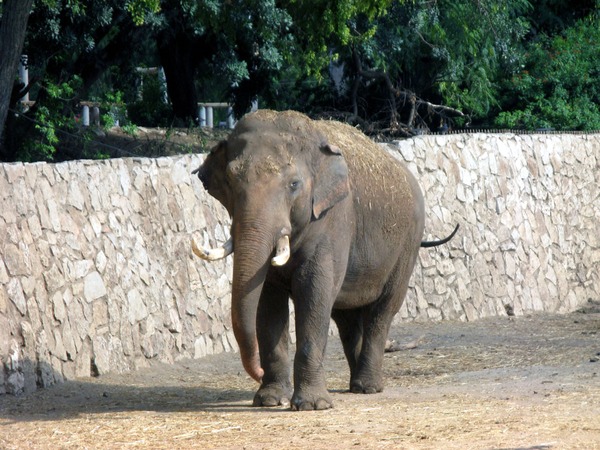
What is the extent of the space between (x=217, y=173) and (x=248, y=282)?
3.40 feet

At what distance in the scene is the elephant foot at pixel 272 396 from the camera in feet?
27.6

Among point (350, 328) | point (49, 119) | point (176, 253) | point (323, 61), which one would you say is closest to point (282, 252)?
point (350, 328)

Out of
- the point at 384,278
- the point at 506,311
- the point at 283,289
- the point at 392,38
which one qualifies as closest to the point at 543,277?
→ the point at 506,311

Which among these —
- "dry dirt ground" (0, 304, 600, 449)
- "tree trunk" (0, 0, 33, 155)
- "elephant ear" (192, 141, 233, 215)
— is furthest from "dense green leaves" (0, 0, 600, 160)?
"elephant ear" (192, 141, 233, 215)

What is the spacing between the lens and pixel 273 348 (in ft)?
27.8

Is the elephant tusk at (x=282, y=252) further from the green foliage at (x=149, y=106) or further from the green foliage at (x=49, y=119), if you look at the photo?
the green foliage at (x=149, y=106)

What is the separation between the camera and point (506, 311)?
14.8 meters

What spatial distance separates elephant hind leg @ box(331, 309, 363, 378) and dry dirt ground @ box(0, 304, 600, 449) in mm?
354

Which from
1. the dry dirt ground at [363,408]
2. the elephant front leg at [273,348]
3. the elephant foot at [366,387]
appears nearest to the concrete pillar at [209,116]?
the dry dirt ground at [363,408]

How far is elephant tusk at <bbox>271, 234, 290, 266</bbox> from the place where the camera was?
7469 millimetres

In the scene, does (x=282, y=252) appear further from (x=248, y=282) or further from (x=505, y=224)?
→ (x=505, y=224)

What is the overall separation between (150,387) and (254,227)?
2.92 meters

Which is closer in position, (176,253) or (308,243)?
(308,243)

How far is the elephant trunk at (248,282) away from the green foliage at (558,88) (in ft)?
46.4
